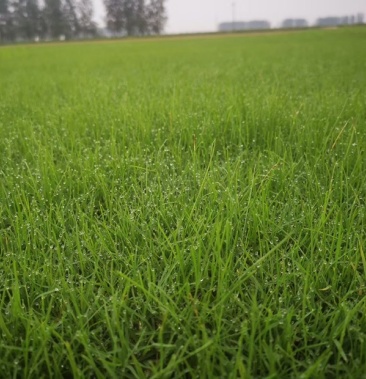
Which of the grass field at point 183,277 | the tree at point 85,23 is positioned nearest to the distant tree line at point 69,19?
the tree at point 85,23

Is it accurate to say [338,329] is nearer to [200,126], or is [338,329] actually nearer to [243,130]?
[243,130]

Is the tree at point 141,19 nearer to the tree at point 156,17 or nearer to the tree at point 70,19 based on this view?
the tree at point 156,17

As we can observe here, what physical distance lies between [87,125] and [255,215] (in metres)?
2.24

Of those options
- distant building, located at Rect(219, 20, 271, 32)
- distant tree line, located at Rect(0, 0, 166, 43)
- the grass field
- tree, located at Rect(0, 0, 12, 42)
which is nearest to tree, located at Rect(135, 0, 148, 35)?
distant tree line, located at Rect(0, 0, 166, 43)

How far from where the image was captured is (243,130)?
2.80 meters

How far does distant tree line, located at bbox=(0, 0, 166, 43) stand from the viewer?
7006 centimetres

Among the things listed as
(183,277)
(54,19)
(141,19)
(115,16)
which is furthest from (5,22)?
(183,277)

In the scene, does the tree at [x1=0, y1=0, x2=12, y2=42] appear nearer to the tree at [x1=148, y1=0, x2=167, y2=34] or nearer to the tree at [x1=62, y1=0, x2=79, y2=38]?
the tree at [x1=62, y1=0, x2=79, y2=38]

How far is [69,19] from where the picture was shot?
73.7 meters

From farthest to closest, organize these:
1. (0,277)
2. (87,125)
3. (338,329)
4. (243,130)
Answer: (87,125) < (243,130) < (0,277) < (338,329)

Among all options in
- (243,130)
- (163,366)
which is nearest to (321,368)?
(163,366)

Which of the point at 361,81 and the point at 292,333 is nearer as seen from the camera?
the point at 292,333

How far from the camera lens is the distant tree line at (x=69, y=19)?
230ft

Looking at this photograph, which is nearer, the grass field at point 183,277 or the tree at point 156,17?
the grass field at point 183,277
